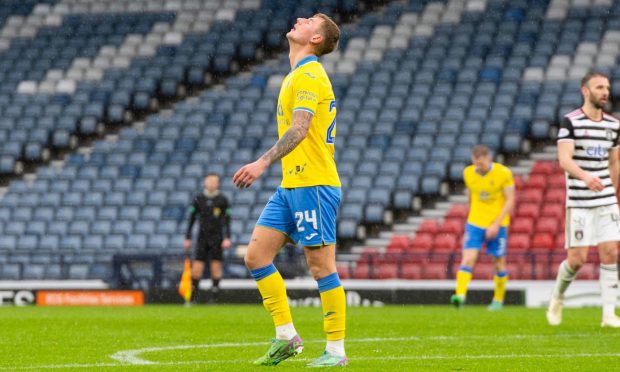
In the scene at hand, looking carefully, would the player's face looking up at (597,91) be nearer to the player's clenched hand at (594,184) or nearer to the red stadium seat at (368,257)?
the player's clenched hand at (594,184)

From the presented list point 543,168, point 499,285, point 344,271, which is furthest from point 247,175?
point 543,168

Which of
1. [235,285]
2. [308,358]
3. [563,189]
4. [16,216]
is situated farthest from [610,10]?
[308,358]

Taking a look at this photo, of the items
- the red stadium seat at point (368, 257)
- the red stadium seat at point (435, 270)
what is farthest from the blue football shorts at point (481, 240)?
the red stadium seat at point (368, 257)

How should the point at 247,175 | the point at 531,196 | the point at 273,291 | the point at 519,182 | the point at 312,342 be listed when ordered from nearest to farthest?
the point at 247,175, the point at 273,291, the point at 312,342, the point at 531,196, the point at 519,182

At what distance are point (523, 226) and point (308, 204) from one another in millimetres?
13468

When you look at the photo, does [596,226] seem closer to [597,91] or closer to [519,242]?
[597,91]

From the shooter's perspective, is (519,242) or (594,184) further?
(519,242)

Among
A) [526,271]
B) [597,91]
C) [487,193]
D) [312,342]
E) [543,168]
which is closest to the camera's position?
[312,342]

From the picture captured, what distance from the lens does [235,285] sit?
61.9 ft

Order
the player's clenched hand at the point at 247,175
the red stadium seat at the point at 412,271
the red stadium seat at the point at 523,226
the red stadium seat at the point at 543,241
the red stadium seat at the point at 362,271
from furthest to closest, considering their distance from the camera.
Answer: the red stadium seat at the point at 523,226 < the red stadium seat at the point at 543,241 < the red stadium seat at the point at 362,271 < the red stadium seat at the point at 412,271 < the player's clenched hand at the point at 247,175

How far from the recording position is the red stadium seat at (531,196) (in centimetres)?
2059

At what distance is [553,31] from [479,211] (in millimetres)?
11082

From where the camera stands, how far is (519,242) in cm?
1972

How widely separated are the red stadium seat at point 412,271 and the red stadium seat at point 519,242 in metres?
2.04
